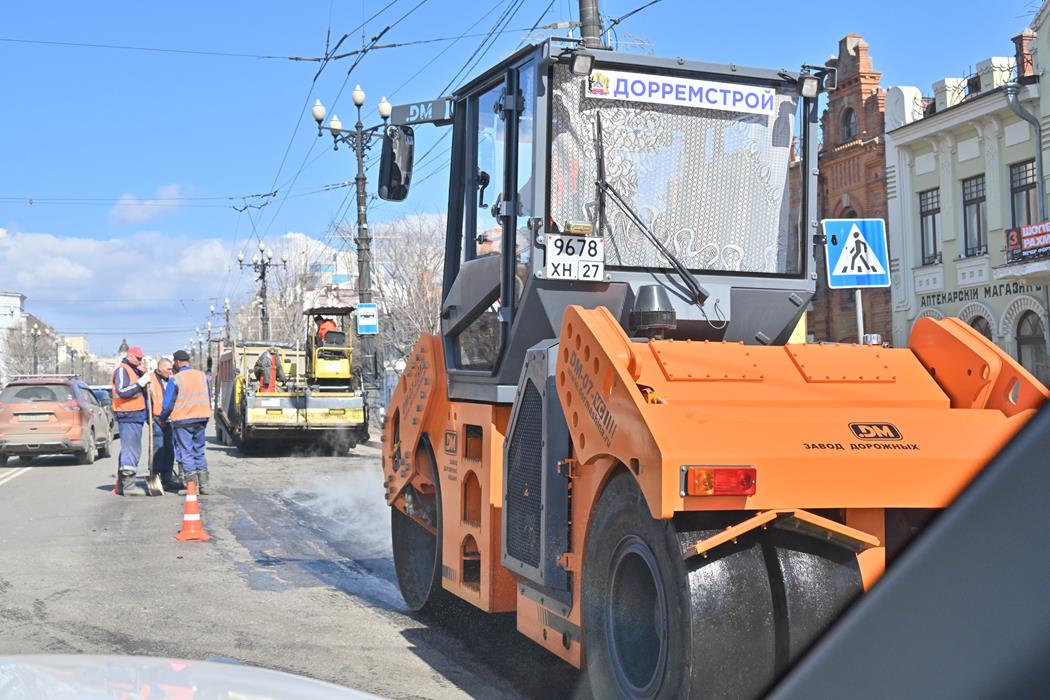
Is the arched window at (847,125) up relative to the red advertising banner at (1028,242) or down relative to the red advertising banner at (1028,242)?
up

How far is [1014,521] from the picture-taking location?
2760 millimetres

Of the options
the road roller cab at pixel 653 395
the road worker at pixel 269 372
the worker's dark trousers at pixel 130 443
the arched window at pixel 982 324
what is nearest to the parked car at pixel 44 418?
the road worker at pixel 269 372

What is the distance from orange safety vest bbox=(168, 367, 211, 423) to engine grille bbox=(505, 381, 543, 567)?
30.1 feet

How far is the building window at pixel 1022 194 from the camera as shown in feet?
82.0

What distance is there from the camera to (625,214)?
18.8 feet

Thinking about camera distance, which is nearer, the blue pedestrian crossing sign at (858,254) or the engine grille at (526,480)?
the engine grille at (526,480)

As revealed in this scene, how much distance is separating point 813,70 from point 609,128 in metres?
1.27

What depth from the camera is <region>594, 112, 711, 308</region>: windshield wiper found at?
18.6 feet

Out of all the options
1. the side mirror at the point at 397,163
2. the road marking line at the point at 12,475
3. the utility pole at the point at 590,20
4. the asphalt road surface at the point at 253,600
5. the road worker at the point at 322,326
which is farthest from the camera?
the road worker at the point at 322,326

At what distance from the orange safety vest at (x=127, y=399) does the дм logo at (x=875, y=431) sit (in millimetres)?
12947

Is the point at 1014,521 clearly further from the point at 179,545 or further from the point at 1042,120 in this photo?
the point at 1042,120

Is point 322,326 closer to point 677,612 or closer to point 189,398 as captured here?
point 189,398

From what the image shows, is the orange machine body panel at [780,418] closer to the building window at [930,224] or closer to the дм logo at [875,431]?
the дм logo at [875,431]

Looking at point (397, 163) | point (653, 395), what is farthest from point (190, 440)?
point (653, 395)
